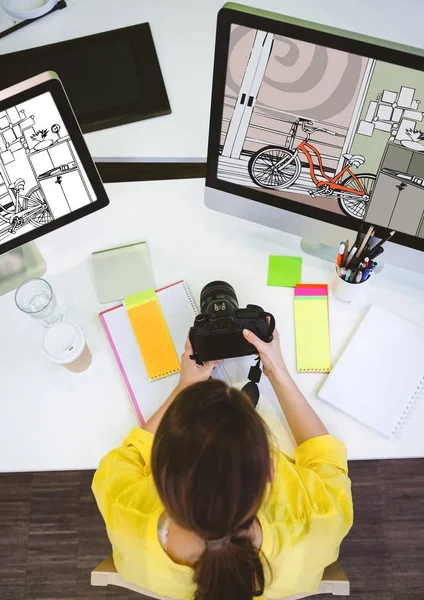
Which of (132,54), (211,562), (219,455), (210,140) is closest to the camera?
(219,455)

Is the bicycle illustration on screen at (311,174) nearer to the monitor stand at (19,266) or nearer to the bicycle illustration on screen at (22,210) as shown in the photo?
the bicycle illustration on screen at (22,210)

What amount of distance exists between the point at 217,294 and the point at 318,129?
0.37 m

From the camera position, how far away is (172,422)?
0.73 m

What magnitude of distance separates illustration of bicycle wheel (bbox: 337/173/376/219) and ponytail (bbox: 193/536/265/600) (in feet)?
2.00

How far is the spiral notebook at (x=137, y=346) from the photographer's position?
41.9 inches

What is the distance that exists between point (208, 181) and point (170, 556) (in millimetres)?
700

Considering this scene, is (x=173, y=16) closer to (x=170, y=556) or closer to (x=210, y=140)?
(x=210, y=140)

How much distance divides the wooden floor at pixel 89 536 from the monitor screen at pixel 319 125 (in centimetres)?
106

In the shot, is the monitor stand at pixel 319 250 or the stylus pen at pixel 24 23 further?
the stylus pen at pixel 24 23

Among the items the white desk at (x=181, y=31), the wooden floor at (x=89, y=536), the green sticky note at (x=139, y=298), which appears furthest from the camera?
the wooden floor at (x=89, y=536)

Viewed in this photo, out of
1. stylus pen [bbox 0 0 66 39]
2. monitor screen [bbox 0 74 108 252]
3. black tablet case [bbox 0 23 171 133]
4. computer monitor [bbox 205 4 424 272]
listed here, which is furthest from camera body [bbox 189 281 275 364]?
stylus pen [bbox 0 0 66 39]

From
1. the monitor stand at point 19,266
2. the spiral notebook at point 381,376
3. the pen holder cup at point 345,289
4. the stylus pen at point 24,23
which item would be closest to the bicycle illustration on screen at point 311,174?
the pen holder cup at point 345,289

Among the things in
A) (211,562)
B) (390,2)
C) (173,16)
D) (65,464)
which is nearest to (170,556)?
(211,562)

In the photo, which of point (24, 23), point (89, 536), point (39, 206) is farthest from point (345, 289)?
point (89, 536)
